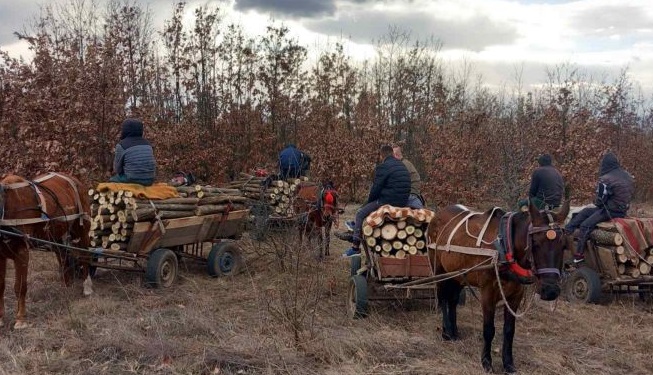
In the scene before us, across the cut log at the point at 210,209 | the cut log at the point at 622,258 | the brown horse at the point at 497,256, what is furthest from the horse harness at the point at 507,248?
the cut log at the point at 210,209

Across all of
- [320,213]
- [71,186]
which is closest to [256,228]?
[320,213]

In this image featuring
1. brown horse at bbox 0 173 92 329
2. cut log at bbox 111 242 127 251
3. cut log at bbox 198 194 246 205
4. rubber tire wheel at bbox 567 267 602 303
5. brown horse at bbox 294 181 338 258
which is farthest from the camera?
brown horse at bbox 294 181 338 258

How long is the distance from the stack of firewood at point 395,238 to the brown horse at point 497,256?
1.88ft

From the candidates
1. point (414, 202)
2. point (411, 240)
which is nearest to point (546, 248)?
point (411, 240)

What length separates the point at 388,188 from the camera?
26.2 ft

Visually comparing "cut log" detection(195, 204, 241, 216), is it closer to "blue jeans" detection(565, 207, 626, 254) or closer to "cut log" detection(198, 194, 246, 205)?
"cut log" detection(198, 194, 246, 205)

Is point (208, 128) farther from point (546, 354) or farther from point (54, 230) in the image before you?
point (546, 354)

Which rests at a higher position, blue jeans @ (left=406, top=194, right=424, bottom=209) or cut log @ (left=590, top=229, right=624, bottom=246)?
blue jeans @ (left=406, top=194, right=424, bottom=209)

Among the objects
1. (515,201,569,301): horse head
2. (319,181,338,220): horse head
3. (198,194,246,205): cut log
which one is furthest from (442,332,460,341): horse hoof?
(319,181,338,220): horse head

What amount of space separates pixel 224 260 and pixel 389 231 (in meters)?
3.60

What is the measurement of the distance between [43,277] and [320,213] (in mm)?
5200

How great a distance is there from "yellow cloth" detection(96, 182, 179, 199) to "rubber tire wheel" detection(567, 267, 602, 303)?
641 cm

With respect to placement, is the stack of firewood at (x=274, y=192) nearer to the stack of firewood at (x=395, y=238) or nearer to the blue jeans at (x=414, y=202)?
the blue jeans at (x=414, y=202)

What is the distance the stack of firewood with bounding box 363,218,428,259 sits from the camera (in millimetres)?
7434
